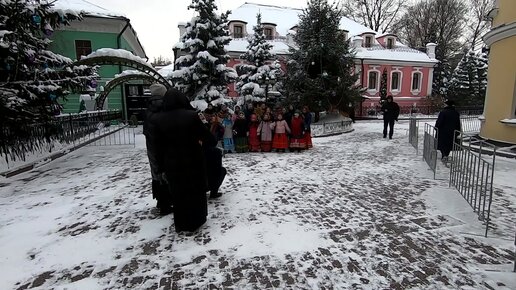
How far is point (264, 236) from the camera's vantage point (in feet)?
13.9

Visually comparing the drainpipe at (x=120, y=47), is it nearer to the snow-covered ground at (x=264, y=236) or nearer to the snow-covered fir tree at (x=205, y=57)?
the snow-covered fir tree at (x=205, y=57)

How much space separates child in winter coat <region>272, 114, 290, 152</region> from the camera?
33.7 ft

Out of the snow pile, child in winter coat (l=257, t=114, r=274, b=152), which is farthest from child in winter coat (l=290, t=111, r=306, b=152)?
the snow pile

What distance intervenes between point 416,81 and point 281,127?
30.5 meters

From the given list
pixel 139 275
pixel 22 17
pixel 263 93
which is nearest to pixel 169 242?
pixel 139 275

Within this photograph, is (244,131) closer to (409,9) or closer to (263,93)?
(263,93)

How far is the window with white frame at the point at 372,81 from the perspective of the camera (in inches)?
1297

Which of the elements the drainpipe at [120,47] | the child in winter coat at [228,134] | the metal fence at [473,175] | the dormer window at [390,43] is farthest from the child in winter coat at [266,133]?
the dormer window at [390,43]

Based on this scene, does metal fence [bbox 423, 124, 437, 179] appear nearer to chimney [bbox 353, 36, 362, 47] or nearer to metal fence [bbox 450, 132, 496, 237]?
metal fence [bbox 450, 132, 496, 237]

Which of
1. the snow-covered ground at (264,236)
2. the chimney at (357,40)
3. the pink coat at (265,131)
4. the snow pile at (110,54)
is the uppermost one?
the chimney at (357,40)

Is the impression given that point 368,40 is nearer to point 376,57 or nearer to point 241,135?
point 376,57

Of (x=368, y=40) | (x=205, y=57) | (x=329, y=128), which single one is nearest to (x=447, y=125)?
(x=329, y=128)

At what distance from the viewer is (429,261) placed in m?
3.63

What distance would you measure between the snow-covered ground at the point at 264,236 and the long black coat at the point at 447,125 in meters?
1.59
